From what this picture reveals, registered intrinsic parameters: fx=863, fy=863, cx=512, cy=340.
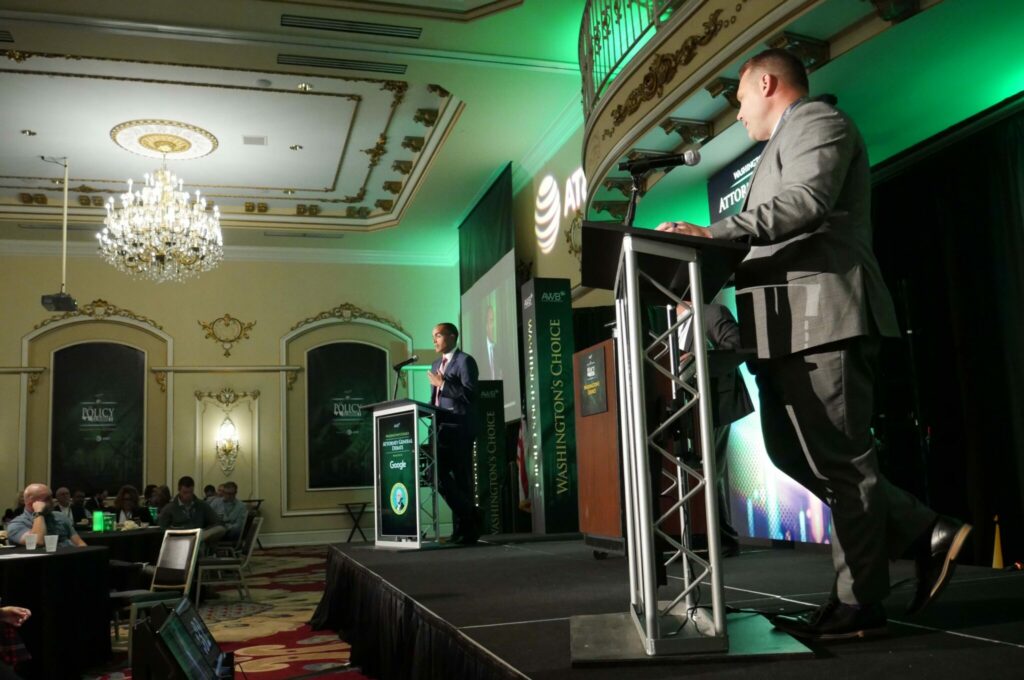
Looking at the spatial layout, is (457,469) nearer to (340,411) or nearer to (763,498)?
(763,498)

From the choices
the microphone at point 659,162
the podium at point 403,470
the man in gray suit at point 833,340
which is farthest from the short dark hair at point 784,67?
the podium at point 403,470

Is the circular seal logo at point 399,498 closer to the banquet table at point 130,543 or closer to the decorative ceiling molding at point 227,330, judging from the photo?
the banquet table at point 130,543

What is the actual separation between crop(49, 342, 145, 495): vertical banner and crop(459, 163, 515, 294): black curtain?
5.00m

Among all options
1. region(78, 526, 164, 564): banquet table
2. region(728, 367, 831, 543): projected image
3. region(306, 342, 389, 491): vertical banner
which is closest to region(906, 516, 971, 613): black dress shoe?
region(728, 367, 831, 543): projected image

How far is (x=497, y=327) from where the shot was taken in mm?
10273

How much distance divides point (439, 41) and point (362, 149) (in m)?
3.05

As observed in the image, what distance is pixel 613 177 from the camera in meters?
5.92

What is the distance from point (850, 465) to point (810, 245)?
1.53 ft

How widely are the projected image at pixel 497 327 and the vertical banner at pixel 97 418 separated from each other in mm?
4953

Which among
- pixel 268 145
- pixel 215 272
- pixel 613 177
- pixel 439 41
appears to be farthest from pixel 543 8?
pixel 215 272

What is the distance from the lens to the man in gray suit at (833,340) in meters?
1.76

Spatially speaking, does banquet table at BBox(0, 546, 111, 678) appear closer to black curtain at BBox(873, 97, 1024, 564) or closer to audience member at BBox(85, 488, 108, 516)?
black curtain at BBox(873, 97, 1024, 564)

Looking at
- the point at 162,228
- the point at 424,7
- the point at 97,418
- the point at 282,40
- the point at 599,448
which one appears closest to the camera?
the point at 599,448

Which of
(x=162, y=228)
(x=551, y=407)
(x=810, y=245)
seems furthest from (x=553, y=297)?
(x=810, y=245)
